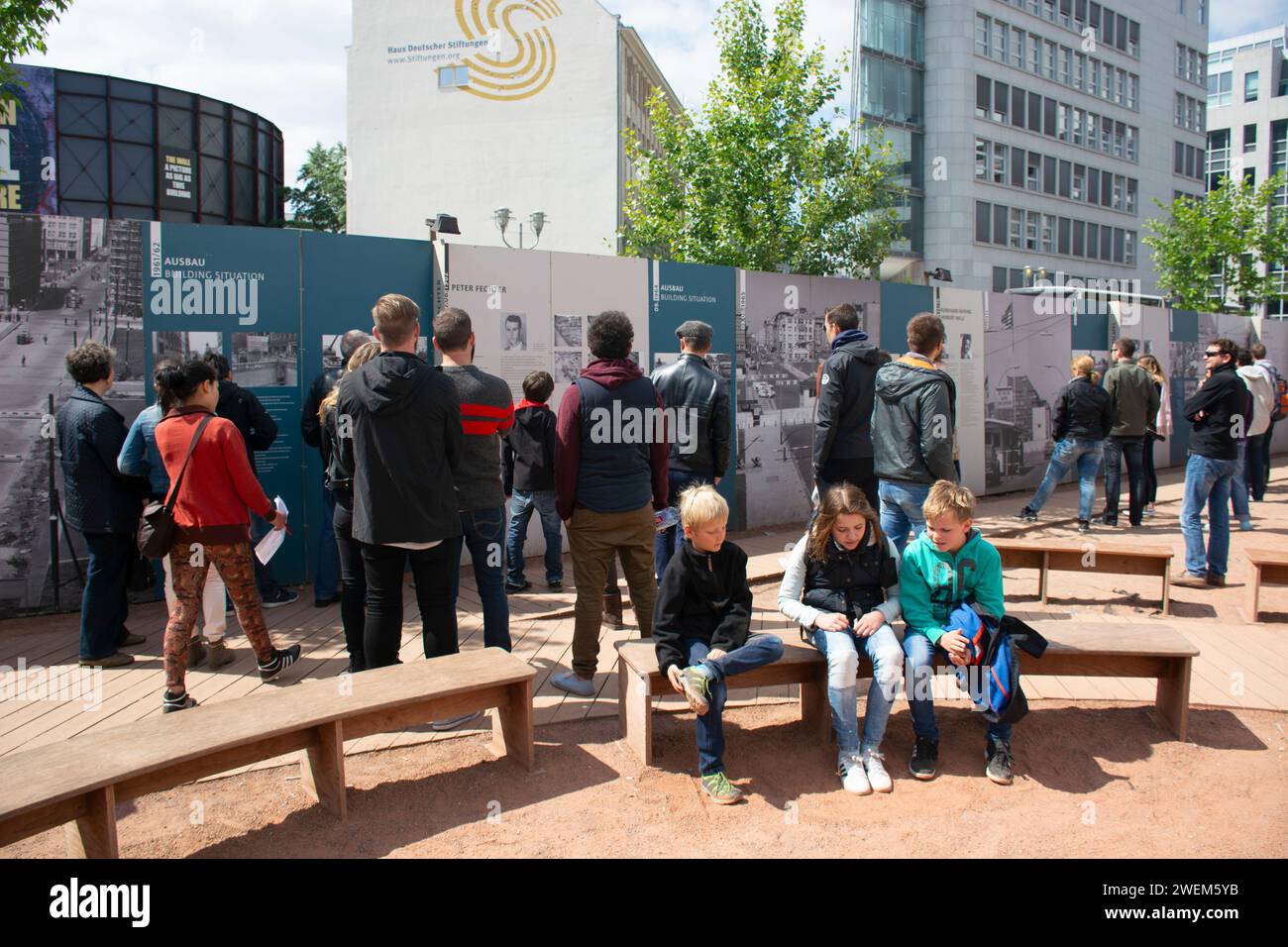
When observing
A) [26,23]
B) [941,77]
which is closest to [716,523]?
[26,23]

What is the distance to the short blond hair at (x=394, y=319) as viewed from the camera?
434 cm

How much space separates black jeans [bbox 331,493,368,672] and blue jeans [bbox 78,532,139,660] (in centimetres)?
175

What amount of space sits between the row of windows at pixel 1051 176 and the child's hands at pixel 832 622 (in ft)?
171

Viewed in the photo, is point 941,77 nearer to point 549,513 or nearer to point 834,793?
point 549,513

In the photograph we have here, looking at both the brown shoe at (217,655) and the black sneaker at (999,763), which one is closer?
the black sneaker at (999,763)

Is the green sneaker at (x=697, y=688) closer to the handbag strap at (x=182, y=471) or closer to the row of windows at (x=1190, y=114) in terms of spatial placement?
the handbag strap at (x=182, y=471)

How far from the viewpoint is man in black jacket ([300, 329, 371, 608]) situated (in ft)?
22.3

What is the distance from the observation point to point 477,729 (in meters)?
4.79

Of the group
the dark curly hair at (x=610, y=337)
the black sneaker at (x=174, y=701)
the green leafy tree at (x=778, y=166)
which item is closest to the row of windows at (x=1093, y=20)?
the green leafy tree at (x=778, y=166)

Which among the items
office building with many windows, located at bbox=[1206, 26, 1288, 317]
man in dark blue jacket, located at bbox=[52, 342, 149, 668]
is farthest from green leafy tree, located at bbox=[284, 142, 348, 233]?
office building with many windows, located at bbox=[1206, 26, 1288, 317]

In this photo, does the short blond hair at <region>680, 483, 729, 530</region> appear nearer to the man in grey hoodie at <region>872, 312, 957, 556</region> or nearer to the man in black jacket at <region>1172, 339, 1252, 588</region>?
the man in grey hoodie at <region>872, 312, 957, 556</region>

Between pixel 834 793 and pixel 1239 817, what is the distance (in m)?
1.55

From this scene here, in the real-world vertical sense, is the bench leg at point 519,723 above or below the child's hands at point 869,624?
below
